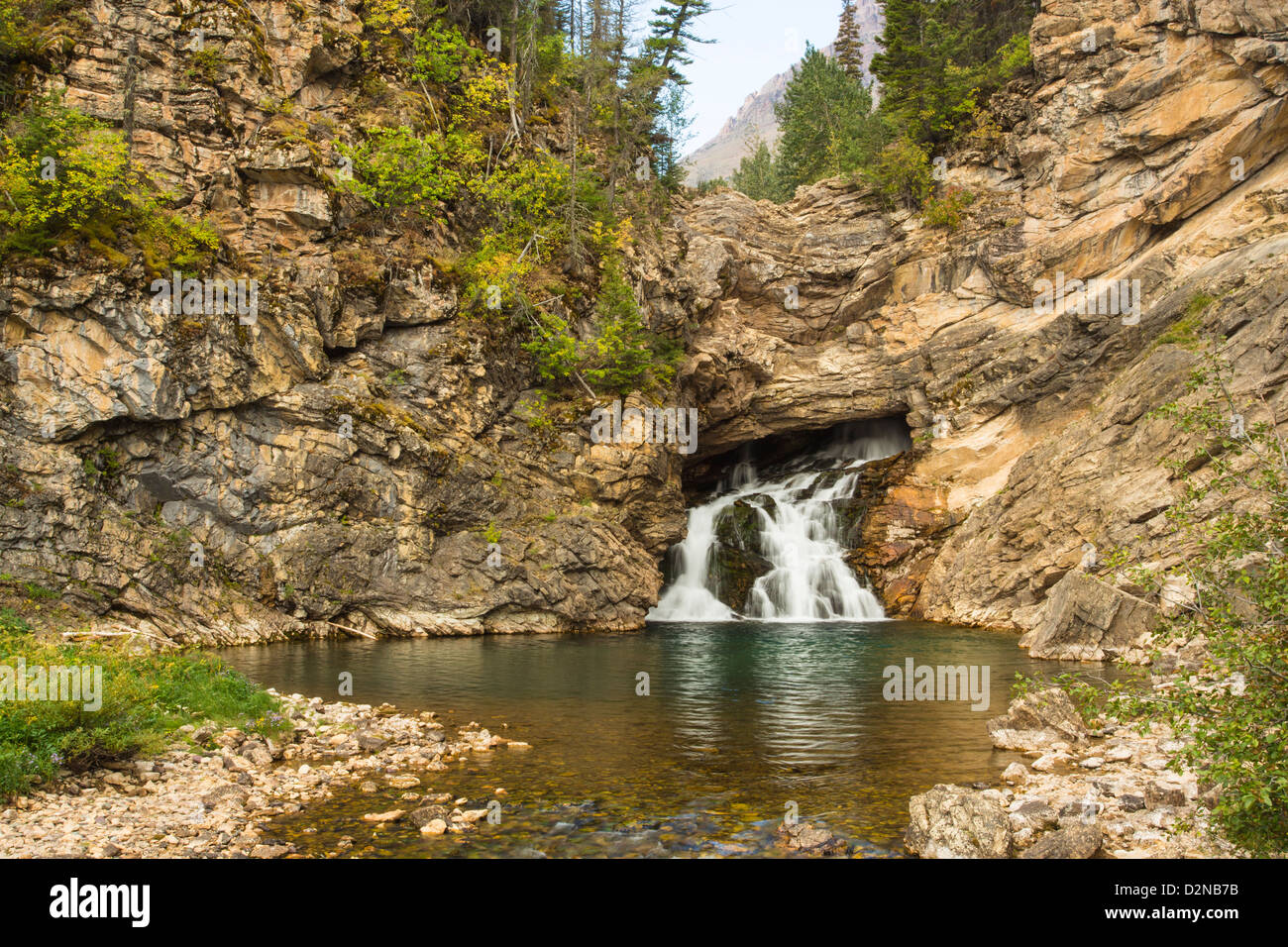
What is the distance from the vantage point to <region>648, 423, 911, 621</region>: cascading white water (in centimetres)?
3625

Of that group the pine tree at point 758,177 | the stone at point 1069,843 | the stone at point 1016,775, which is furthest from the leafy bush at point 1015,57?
the stone at point 1069,843

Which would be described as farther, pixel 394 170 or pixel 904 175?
pixel 904 175

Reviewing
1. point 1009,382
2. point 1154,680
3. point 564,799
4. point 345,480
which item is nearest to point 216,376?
point 345,480

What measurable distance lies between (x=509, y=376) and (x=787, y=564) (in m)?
15.8

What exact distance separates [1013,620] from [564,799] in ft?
80.6

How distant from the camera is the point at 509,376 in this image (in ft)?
112

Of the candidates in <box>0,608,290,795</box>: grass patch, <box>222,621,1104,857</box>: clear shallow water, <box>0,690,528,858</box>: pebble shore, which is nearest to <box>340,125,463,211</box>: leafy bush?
<box>222,621,1104,857</box>: clear shallow water

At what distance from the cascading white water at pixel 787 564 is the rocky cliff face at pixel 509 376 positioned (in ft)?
5.15

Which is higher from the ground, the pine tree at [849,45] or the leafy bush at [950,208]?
the pine tree at [849,45]

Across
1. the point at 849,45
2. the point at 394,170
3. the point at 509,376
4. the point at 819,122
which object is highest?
the point at 849,45

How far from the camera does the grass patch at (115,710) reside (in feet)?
30.0

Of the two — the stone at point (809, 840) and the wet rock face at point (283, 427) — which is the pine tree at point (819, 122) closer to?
the wet rock face at point (283, 427)

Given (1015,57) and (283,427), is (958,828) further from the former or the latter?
(1015,57)

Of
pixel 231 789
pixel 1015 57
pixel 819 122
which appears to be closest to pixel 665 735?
pixel 231 789
